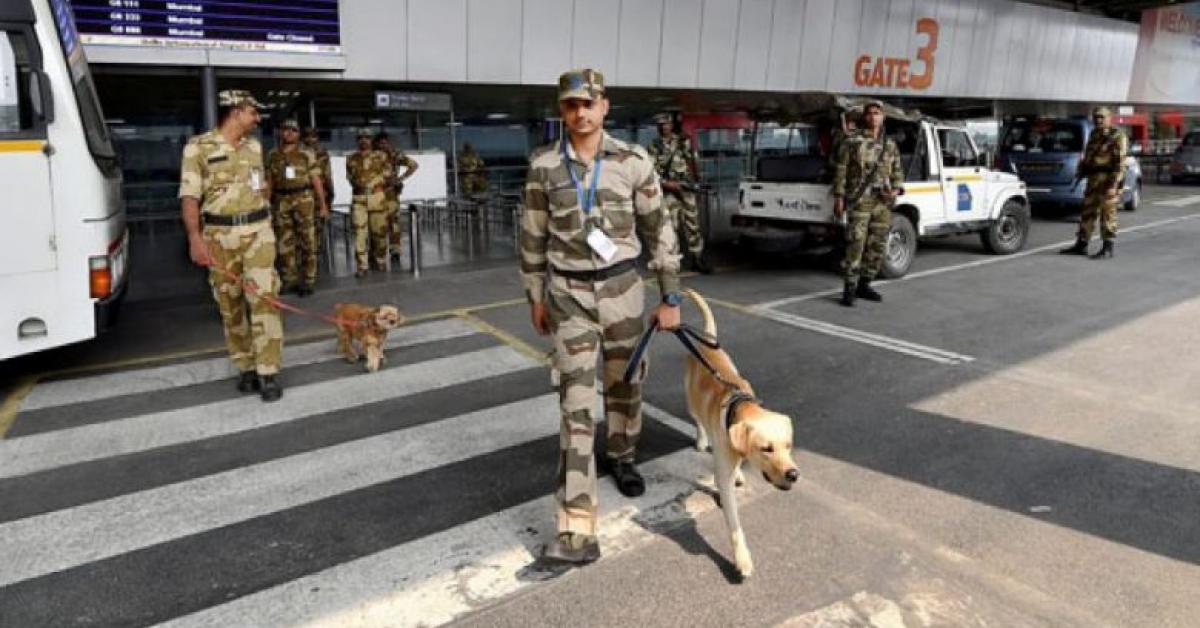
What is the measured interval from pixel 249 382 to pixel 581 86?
3.89m

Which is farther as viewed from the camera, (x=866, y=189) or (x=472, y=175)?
(x=472, y=175)

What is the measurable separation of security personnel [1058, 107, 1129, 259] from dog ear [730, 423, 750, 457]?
10241 mm

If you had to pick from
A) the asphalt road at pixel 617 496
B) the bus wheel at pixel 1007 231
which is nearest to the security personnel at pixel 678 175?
the asphalt road at pixel 617 496

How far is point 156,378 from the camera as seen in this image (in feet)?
19.8

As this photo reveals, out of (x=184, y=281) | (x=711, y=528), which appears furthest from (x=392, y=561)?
(x=184, y=281)

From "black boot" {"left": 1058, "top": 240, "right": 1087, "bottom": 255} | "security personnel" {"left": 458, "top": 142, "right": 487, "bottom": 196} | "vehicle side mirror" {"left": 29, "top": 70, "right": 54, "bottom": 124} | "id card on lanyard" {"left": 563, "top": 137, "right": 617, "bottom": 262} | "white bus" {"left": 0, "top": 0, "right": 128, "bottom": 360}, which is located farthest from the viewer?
"security personnel" {"left": 458, "top": 142, "right": 487, "bottom": 196}

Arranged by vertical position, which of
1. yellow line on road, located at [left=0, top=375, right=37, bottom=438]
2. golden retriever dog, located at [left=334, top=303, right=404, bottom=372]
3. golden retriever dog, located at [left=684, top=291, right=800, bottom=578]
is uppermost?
golden retriever dog, located at [left=684, top=291, right=800, bottom=578]

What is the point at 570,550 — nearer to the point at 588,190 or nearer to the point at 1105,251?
the point at 588,190

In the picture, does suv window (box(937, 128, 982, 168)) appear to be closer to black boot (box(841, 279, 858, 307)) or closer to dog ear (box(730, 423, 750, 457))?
black boot (box(841, 279, 858, 307))

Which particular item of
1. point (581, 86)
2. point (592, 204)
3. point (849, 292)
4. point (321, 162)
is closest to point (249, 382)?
point (592, 204)

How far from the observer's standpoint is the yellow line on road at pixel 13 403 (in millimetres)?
5043

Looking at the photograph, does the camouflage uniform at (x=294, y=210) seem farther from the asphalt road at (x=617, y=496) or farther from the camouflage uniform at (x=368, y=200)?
the asphalt road at (x=617, y=496)

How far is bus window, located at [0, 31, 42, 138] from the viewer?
479 centimetres

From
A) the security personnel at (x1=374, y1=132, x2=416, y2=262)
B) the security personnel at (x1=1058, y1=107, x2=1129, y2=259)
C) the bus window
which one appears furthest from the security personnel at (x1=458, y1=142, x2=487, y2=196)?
the bus window
